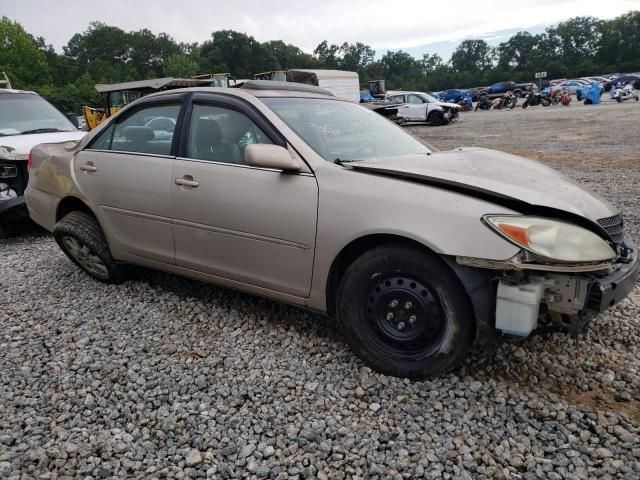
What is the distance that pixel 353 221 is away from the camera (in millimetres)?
2561

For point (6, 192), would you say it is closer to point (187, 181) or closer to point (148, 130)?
point (148, 130)

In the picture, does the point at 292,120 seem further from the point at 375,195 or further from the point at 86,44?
the point at 86,44

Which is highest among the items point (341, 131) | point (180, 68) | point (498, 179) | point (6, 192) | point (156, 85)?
point (180, 68)

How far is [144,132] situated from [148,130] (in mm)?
35

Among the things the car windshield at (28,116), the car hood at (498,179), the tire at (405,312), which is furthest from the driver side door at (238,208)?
the car windshield at (28,116)

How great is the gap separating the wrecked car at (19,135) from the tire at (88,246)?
5.92 feet

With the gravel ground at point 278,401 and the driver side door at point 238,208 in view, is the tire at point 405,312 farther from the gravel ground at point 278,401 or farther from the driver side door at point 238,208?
the driver side door at point 238,208

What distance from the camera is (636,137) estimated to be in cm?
1315

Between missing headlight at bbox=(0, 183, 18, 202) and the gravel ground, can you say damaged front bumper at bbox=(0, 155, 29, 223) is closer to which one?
missing headlight at bbox=(0, 183, 18, 202)

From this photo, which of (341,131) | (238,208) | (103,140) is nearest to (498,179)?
(341,131)

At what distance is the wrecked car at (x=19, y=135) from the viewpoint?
17.9 ft

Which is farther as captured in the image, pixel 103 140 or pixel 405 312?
pixel 103 140

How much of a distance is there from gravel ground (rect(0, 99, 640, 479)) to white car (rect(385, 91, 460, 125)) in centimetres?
2029

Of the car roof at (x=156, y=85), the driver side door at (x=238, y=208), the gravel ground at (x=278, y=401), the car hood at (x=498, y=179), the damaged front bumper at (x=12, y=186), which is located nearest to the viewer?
the gravel ground at (x=278, y=401)
